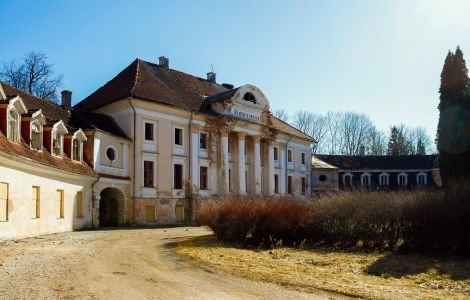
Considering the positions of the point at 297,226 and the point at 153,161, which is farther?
the point at 153,161

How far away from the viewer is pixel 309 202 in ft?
67.0

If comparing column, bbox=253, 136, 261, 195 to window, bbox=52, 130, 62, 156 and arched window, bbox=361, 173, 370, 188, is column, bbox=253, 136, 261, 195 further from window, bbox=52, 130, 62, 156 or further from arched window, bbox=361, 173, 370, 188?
arched window, bbox=361, 173, 370, 188

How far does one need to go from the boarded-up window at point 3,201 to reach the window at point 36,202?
2626 mm

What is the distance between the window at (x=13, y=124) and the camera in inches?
774

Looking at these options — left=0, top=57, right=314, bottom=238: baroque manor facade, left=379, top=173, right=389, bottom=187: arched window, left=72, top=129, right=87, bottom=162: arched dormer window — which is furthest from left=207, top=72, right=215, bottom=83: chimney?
left=379, top=173, right=389, bottom=187: arched window

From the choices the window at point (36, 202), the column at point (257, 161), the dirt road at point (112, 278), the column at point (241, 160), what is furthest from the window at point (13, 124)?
the column at point (257, 161)

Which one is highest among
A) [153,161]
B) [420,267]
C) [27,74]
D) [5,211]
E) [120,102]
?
[27,74]

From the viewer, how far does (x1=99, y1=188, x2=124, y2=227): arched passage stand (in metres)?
32.3

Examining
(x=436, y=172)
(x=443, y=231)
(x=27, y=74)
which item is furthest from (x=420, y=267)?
(x=436, y=172)

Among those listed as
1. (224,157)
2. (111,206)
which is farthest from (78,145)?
(224,157)

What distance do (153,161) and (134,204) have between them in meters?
3.60

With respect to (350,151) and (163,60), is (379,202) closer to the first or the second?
(163,60)

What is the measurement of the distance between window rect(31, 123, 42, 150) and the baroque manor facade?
7 centimetres

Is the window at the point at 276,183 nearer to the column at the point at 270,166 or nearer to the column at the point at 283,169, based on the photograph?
the column at the point at 283,169
